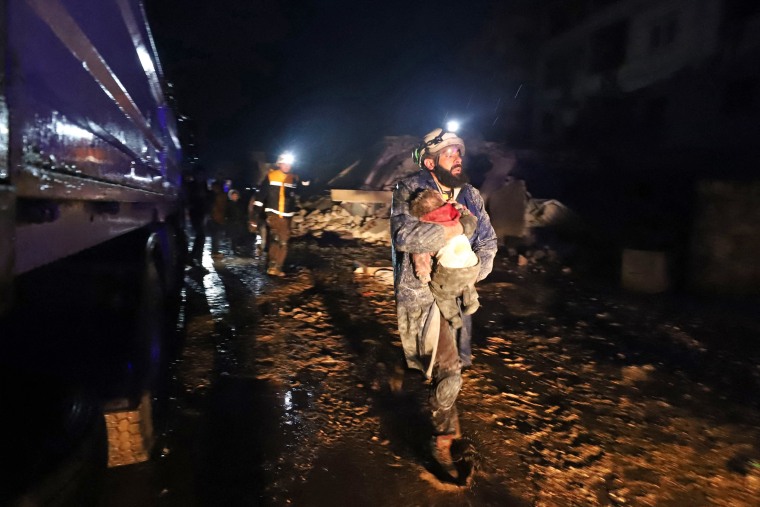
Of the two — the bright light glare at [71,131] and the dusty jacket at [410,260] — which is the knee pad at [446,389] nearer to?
the dusty jacket at [410,260]

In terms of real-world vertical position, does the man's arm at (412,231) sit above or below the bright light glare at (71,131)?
below

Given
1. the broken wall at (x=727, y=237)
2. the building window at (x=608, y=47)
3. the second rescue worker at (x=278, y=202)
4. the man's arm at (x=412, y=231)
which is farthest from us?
the building window at (x=608, y=47)

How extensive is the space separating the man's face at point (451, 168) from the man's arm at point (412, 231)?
0.24m

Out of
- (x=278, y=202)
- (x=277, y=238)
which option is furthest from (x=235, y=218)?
(x=278, y=202)

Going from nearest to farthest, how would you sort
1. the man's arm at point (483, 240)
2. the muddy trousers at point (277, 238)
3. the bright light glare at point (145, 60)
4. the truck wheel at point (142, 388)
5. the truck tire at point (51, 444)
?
the truck tire at point (51, 444)
the truck wheel at point (142, 388)
the man's arm at point (483, 240)
the bright light glare at point (145, 60)
the muddy trousers at point (277, 238)

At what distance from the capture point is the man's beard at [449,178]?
105 inches

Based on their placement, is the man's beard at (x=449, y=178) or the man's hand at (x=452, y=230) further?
the man's beard at (x=449, y=178)

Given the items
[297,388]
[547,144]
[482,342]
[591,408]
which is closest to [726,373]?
[591,408]

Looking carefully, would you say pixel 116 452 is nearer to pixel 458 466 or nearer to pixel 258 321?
pixel 458 466

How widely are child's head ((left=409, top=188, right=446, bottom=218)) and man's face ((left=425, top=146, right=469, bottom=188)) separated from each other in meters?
0.18

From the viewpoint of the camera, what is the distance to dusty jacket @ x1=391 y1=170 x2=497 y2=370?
2.68 m

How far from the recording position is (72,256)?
7.30 ft

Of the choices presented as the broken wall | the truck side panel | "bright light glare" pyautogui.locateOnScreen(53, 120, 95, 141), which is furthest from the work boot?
the broken wall

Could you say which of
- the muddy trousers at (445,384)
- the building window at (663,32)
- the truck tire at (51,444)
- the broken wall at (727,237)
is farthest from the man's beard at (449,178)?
the building window at (663,32)
